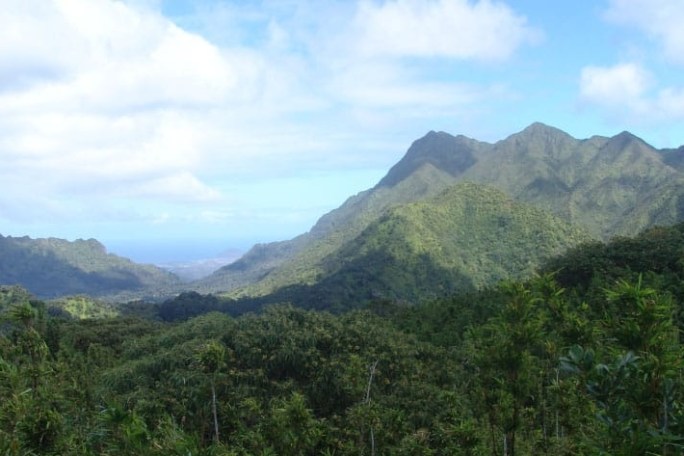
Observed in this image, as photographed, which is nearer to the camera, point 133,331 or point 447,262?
point 133,331

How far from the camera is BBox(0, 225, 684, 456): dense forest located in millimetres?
8188

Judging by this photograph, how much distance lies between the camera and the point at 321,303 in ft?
364

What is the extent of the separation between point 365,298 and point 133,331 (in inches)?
2213

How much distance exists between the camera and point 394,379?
3572 centimetres

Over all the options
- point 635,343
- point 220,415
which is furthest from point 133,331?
point 635,343

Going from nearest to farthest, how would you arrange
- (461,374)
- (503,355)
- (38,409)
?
1. (503,355)
2. (38,409)
3. (461,374)

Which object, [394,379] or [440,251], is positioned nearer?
[394,379]

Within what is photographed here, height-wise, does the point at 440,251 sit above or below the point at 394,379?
above

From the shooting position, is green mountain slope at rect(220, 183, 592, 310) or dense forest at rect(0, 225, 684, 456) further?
green mountain slope at rect(220, 183, 592, 310)

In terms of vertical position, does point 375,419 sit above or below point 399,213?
below

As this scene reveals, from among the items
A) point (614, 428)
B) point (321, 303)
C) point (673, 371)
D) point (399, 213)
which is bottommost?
point (321, 303)

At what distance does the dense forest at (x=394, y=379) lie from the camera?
26.9 feet

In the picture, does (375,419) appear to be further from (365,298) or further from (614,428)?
(365,298)

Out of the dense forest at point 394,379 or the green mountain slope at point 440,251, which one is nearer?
the dense forest at point 394,379
